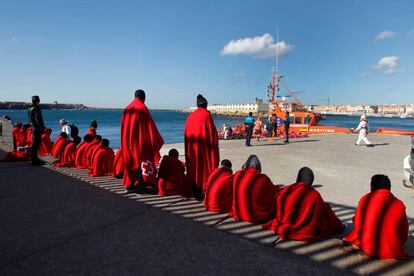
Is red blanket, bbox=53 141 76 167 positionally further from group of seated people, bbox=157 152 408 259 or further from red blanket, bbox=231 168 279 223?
red blanket, bbox=231 168 279 223

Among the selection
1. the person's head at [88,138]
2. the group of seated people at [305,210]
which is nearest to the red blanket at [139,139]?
the group of seated people at [305,210]

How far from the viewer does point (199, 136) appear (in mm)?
5305

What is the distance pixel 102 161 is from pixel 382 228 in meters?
6.03

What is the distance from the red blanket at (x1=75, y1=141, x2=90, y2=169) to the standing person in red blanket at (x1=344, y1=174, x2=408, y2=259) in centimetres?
690

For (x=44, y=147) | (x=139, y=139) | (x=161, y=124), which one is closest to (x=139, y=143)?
(x=139, y=139)

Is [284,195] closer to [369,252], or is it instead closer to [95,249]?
[369,252]

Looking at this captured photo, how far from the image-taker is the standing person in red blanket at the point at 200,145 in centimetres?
529

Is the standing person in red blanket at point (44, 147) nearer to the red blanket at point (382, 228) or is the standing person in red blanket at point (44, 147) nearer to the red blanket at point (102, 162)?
the red blanket at point (102, 162)

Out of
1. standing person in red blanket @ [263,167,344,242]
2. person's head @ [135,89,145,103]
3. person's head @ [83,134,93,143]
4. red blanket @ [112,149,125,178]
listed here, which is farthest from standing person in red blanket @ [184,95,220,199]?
person's head @ [83,134,93,143]

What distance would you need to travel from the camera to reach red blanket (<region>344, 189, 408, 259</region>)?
121 inches

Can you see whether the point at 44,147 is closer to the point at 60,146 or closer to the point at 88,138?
the point at 60,146

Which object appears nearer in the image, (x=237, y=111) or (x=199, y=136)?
(x=199, y=136)

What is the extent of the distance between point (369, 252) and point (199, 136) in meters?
3.16

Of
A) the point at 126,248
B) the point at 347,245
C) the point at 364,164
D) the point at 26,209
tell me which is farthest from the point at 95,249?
the point at 364,164
